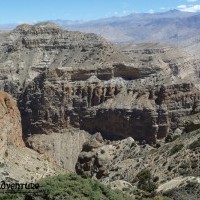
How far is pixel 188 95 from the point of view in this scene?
103938 mm

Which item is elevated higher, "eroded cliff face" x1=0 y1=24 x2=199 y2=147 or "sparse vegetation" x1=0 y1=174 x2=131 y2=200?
"sparse vegetation" x1=0 y1=174 x2=131 y2=200

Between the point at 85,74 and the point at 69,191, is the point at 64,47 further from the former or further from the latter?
the point at 69,191

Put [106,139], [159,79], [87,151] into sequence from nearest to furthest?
[87,151] < [106,139] < [159,79]

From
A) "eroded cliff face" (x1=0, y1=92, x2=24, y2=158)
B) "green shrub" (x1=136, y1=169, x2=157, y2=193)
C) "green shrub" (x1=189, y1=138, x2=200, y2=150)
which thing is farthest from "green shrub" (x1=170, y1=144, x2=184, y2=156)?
"eroded cliff face" (x1=0, y1=92, x2=24, y2=158)

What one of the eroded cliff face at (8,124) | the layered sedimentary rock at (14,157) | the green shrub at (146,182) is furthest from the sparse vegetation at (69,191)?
the green shrub at (146,182)

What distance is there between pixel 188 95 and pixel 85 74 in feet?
77.8

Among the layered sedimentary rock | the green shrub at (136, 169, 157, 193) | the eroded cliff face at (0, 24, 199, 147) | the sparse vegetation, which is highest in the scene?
the sparse vegetation

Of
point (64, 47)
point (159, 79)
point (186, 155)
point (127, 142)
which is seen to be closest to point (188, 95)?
point (159, 79)

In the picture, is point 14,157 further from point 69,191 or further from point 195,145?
point 195,145

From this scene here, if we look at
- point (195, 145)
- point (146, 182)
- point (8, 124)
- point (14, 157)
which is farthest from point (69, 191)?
point (195, 145)

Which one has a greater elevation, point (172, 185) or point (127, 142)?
point (172, 185)

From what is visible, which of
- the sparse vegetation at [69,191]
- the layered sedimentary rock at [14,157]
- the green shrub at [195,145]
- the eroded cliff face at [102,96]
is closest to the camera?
the sparse vegetation at [69,191]

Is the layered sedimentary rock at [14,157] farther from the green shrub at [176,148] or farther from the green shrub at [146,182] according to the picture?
the green shrub at [176,148]

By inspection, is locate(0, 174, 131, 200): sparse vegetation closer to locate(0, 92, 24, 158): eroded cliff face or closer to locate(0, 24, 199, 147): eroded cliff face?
locate(0, 92, 24, 158): eroded cliff face
